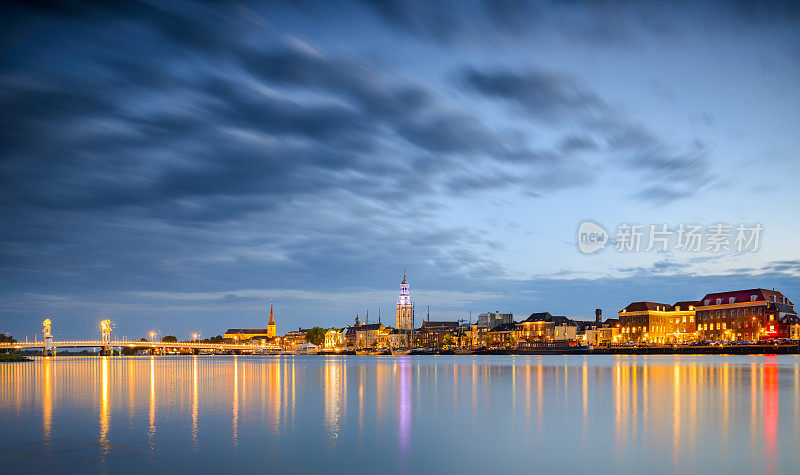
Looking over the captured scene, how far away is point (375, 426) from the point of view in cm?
2577

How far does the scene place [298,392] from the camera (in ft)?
142

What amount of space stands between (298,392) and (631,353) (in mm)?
151636

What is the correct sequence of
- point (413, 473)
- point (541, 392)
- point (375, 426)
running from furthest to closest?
point (541, 392) → point (375, 426) → point (413, 473)

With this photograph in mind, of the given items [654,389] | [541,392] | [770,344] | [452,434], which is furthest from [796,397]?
[770,344]

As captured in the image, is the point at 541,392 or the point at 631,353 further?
the point at 631,353

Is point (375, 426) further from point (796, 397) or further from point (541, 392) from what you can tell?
point (796, 397)

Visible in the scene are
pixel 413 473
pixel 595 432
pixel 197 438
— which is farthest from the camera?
pixel 595 432

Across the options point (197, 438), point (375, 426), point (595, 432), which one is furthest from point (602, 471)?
point (197, 438)

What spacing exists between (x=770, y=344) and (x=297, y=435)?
16437cm

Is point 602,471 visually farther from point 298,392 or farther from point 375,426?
point 298,392

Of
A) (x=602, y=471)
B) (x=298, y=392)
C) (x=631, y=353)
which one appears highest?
(x=602, y=471)

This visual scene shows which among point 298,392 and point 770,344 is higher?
point 298,392

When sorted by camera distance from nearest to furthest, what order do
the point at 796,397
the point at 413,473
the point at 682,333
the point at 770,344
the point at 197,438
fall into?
the point at 413,473 < the point at 197,438 < the point at 796,397 < the point at 770,344 < the point at 682,333

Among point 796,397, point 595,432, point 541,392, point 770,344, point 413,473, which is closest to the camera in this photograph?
point 413,473
